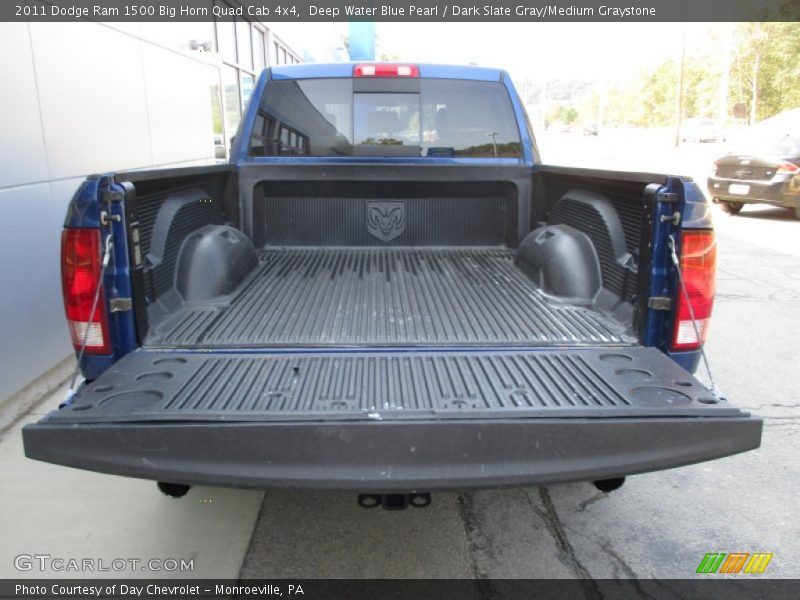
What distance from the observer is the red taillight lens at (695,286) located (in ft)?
8.09

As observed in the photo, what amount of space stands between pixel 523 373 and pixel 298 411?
86 cm

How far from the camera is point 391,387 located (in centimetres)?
221

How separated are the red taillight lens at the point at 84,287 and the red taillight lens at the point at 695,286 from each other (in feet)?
7.46

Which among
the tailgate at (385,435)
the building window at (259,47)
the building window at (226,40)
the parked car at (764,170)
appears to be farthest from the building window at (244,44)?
the tailgate at (385,435)

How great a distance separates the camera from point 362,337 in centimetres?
276

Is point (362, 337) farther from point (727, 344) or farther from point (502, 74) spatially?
point (727, 344)

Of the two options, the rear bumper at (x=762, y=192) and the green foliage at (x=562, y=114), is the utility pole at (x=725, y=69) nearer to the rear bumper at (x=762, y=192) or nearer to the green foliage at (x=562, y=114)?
the rear bumper at (x=762, y=192)

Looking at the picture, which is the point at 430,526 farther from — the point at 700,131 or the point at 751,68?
the point at 700,131

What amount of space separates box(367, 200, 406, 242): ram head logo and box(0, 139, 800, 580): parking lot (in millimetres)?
1911

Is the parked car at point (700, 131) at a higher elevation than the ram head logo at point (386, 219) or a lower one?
higher

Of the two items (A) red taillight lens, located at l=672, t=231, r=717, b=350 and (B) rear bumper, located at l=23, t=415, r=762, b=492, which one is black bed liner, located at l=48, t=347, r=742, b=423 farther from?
(A) red taillight lens, located at l=672, t=231, r=717, b=350

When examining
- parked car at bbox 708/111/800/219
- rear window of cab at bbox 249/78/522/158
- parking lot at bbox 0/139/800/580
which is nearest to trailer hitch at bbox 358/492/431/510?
parking lot at bbox 0/139/800/580

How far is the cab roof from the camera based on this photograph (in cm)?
418

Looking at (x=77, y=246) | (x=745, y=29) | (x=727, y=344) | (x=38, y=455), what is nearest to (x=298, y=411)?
(x=38, y=455)
